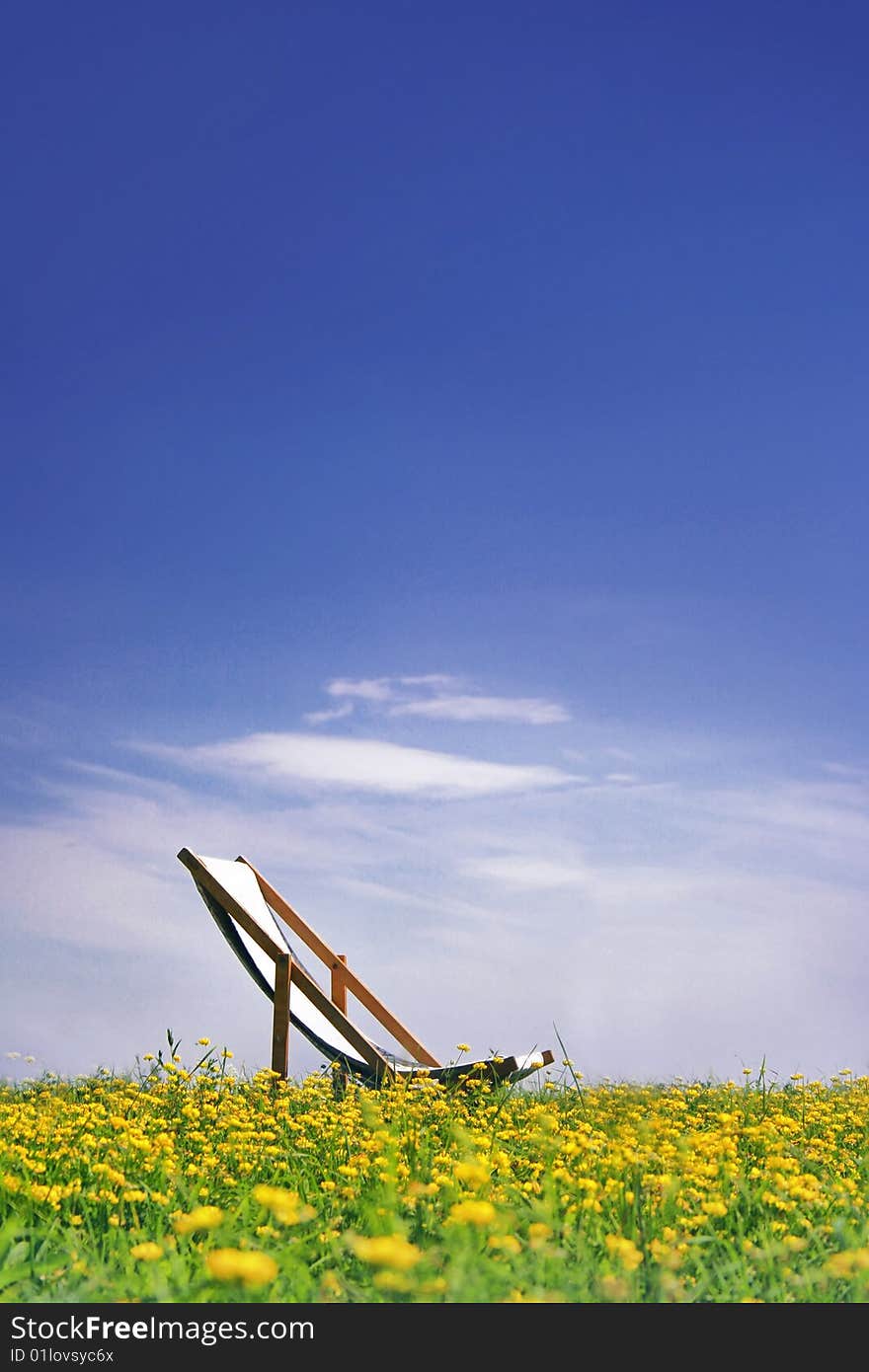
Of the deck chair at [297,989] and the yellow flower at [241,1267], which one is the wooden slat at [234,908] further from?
the yellow flower at [241,1267]

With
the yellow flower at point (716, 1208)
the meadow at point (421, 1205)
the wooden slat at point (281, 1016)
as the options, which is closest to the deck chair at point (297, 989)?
the wooden slat at point (281, 1016)

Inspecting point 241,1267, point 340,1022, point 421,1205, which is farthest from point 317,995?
point 241,1267

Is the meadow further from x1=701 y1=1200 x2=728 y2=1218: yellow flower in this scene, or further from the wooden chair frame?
the wooden chair frame

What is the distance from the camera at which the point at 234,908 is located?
752 cm

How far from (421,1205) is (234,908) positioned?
4794mm

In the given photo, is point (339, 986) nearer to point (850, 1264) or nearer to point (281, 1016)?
point (281, 1016)

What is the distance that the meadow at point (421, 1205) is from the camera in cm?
238

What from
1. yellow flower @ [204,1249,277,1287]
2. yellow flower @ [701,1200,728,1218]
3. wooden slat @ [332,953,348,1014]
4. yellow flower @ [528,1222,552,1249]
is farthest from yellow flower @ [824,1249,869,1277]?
wooden slat @ [332,953,348,1014]

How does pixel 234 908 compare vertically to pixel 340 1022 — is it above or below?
above

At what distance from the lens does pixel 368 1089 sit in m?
6.71
